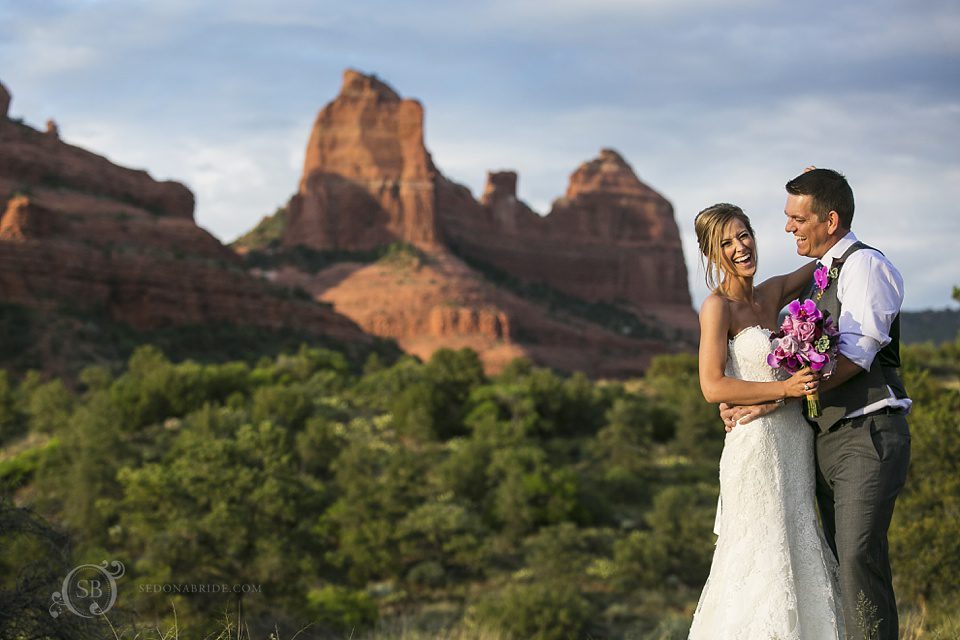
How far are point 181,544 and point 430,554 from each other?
261 inches

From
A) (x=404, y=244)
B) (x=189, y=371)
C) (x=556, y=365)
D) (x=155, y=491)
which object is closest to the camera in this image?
(x=155, y=491)

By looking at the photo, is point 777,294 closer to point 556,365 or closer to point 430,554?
point 430,554

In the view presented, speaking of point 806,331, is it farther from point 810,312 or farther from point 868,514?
point 868,514

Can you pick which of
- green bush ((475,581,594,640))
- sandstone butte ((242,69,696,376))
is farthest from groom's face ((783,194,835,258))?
sandstone butte ((242,69,696,376))

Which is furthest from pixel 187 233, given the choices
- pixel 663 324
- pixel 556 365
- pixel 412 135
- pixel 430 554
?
pixel 663 324

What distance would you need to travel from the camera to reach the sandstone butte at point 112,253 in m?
54.1

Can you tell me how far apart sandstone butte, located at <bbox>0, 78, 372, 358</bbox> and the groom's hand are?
51896 mm

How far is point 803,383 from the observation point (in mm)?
4281

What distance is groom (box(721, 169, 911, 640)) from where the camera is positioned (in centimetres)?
425

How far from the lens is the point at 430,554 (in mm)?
22953

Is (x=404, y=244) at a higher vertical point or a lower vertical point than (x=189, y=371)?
higher

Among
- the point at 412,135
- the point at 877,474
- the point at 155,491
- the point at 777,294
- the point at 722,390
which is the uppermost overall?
the point at 412,135

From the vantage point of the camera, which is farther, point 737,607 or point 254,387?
point 254,387

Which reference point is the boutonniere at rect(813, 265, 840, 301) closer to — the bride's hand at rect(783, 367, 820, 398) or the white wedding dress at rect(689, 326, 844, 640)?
the white wedding dress at rect(689, 326, 844, 640)
